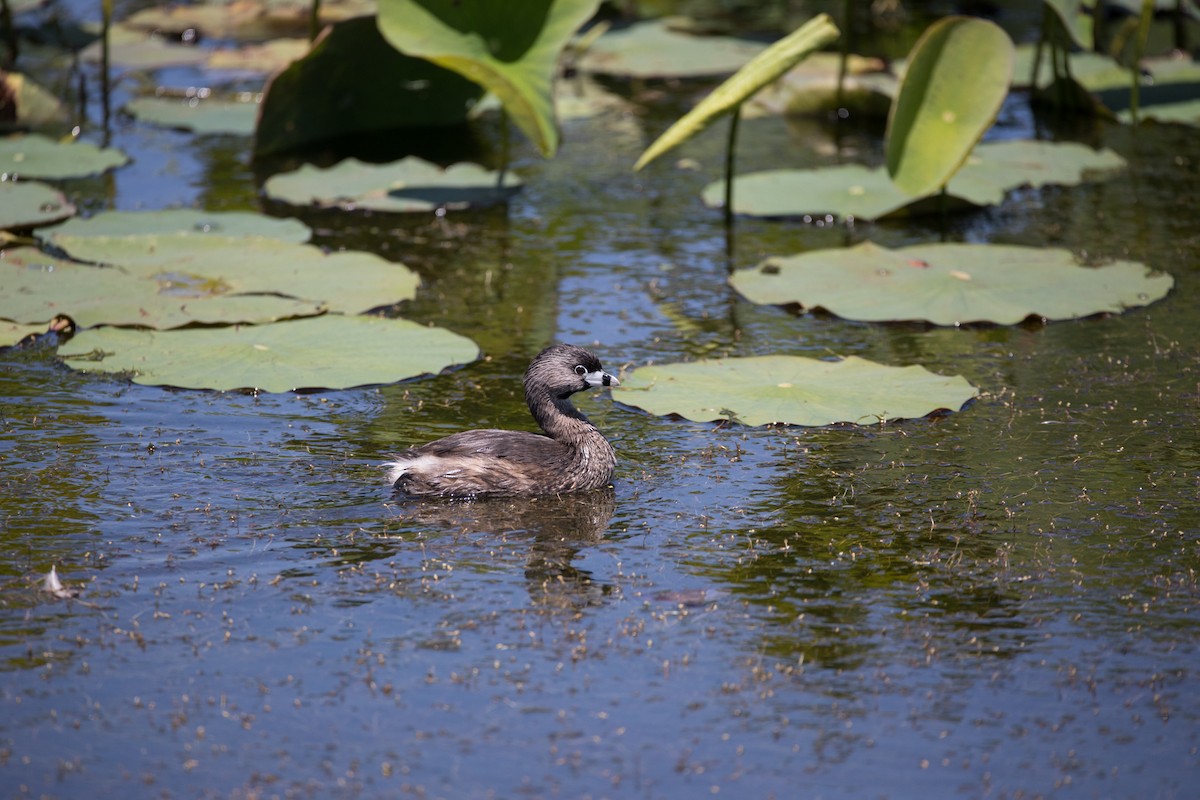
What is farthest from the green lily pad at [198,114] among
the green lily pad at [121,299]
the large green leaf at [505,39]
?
the green lily pad at [121,299]

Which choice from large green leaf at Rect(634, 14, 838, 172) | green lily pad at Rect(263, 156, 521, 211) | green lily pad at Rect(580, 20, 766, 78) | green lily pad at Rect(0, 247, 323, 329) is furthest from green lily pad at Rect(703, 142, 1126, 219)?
green lily pad at Rect(0, 247, 323, 329)

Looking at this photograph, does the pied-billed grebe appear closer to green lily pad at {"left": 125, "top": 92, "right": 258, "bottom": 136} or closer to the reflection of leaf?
the reflection of leaf

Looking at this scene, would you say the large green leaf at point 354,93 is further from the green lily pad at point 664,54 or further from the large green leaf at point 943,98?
the large green leaf at point 943,98

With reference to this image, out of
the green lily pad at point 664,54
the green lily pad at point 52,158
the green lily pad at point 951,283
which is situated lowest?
the green lily pad at point 52,158

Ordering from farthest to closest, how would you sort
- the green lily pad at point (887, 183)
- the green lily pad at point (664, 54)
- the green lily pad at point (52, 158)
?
the green lily pad at point (664, 54), the green lily pad at point (52, 158), the green lily pad at point (887, 183)

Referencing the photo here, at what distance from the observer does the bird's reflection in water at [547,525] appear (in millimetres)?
5805

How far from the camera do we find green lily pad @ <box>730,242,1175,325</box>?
29.8ft

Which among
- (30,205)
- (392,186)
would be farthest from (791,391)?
(30,205)

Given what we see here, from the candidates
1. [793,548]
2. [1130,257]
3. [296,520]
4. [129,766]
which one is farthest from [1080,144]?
[129,766]

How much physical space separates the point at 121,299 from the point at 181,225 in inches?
69.5

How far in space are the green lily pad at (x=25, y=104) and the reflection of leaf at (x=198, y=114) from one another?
0.72 metres

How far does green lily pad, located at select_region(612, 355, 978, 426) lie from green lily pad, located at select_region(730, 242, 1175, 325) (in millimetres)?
1056

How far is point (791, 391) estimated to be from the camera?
7734 mm

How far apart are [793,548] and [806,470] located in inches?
34.1
